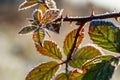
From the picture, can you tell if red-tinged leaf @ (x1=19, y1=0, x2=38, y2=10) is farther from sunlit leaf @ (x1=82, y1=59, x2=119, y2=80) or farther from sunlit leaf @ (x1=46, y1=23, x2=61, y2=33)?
sunlit leaf @ (x1=82, y1=59, x2=119, y2=80)

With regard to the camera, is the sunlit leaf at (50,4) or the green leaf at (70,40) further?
the sunlit leaf at (50,4)

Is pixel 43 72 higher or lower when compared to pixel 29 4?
lower

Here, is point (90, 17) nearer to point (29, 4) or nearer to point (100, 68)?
point (100, 68)

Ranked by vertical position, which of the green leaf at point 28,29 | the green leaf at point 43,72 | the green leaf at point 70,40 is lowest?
the green leaf at point 43,72

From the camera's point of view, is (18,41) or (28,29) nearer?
(28,29)

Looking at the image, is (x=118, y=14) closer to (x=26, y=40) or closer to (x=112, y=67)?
(x=112, y=67)

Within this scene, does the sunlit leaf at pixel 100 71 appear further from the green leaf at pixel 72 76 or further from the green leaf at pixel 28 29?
the green leaf at pixel 28 29

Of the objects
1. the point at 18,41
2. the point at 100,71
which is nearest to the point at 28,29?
the point at 100,71

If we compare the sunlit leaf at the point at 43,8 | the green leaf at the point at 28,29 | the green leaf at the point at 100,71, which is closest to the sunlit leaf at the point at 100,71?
the green leaf at the point at 100,71
